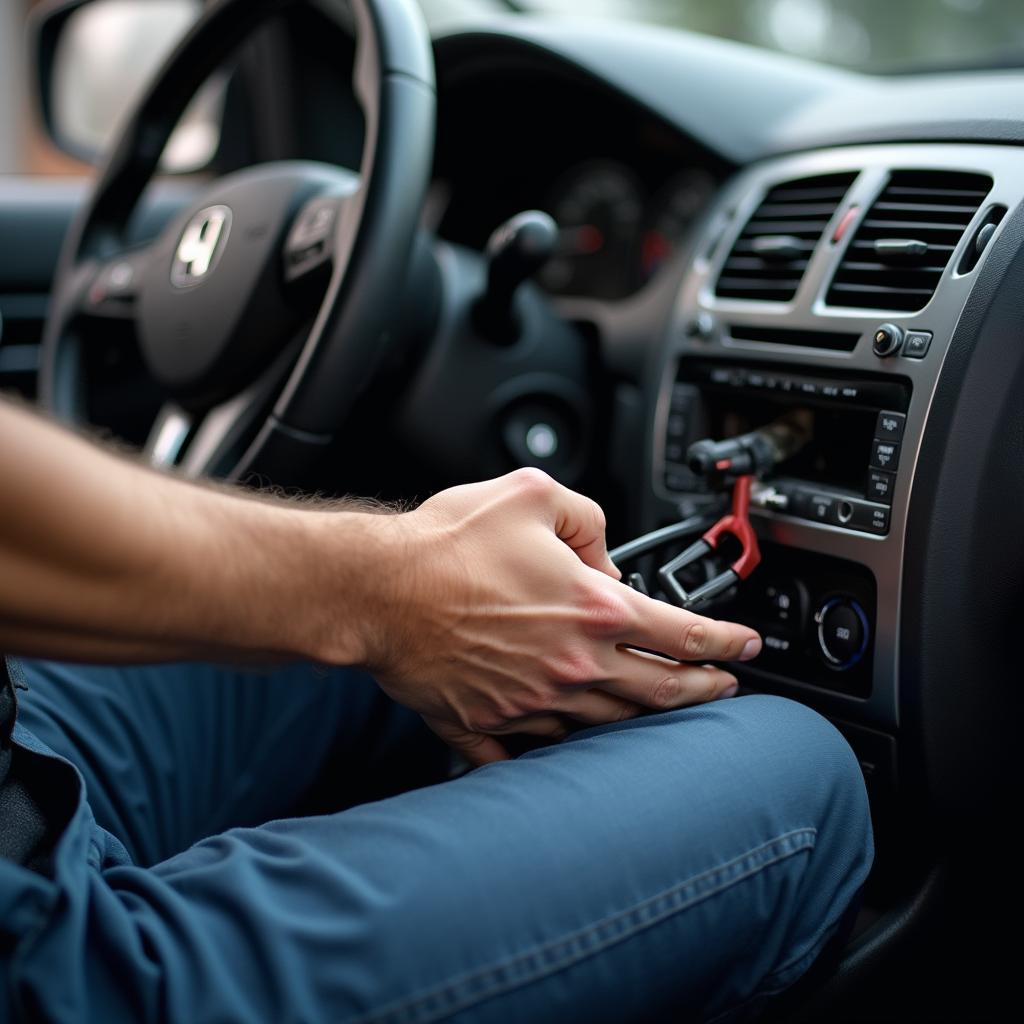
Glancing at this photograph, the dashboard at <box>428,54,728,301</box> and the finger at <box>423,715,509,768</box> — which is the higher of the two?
the dashboard at <box>428,54,728,301</box>

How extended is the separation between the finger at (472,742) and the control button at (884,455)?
367 mm

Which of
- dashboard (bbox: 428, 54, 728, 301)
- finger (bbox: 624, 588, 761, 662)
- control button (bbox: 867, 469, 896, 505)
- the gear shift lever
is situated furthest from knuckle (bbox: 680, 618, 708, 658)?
dashboard (bbox: 428, 54, 728, 301)

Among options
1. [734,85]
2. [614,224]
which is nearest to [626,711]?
[734,85]

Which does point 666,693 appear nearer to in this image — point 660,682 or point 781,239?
point 660,682

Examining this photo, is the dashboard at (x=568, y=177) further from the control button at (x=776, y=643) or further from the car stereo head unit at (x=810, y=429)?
the control button at (x=776, y=643)

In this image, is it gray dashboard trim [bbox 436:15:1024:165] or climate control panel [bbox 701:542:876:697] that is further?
gray dashboard trim [bbox 436:15:1024:165]

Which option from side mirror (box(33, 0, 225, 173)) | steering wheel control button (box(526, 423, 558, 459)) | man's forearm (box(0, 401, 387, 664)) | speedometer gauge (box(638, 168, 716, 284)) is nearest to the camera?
man's forearm (box(0, 401, 387, 664))

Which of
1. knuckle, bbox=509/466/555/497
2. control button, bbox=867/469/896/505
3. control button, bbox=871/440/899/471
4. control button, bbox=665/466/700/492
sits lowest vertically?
control button, bbox=665/466/700/492

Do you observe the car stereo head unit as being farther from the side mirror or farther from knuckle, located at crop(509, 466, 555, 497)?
the side mirror

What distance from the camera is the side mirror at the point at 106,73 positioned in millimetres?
2145

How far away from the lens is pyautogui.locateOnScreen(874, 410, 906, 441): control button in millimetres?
897

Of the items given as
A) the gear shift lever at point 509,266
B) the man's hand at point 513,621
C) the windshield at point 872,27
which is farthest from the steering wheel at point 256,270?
the windshield at point 872,27

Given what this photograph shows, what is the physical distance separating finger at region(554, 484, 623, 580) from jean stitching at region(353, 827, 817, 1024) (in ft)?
0.73

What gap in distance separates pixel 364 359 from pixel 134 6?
1543 millimetres
